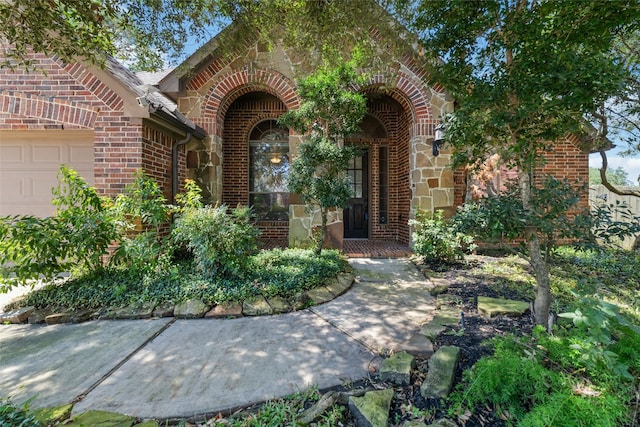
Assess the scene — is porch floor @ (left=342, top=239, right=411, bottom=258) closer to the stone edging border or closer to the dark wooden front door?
the dark wooden front door

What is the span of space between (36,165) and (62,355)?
471 centimetres

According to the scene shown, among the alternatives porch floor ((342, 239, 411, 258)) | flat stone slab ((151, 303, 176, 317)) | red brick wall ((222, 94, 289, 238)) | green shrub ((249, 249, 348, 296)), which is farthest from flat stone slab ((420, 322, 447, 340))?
red brick wall ((222, 94, 289, 238))

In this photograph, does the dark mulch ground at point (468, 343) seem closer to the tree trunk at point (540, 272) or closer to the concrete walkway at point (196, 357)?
the tree trunk at point (540, 272)

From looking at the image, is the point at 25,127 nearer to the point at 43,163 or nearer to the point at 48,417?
the point at 43,163

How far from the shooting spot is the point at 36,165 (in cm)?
542

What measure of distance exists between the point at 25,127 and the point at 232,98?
145 inches

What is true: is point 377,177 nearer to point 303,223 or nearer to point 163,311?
point 303,223

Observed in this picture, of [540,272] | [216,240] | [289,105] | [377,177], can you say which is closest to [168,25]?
[289,105]

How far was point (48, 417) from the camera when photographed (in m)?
1.75

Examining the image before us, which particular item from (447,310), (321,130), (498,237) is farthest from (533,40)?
(321,130)

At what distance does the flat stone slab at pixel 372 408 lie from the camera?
1.63 metres

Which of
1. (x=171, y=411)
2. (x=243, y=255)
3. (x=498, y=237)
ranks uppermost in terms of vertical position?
(x=498, y=237)

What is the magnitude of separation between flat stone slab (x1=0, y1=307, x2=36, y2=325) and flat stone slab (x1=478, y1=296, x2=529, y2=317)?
5029 millimetres

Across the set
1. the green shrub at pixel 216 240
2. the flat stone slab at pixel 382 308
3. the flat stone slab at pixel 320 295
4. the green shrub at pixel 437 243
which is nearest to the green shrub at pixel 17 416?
the green shrub at pixel 216 240
